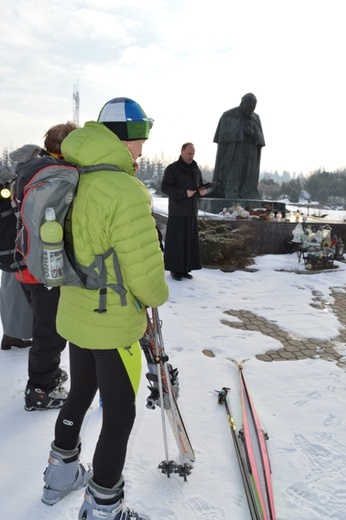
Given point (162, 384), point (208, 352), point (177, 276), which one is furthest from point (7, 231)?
point (177, 276)

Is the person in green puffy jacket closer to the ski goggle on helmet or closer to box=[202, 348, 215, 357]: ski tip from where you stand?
the ski goggle on helmet

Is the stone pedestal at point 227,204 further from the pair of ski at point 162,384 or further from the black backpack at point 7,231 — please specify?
the pair of ski at point 162,384

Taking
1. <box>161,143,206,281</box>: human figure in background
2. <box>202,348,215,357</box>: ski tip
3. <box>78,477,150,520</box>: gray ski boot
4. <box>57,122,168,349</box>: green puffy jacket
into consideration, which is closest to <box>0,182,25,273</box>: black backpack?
<box>57,122,168,349</box>: green puffy jacket

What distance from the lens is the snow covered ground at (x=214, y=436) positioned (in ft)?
6.72

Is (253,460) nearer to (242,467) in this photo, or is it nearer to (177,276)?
(242,467)

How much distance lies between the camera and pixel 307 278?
7.38 meters

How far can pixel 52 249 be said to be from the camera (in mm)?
1526

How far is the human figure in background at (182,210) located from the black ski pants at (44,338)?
379 cm

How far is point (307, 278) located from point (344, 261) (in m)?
2.04

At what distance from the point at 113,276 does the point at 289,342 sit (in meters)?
3.26

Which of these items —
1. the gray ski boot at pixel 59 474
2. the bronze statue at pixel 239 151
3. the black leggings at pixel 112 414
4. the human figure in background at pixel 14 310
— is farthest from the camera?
the bronze statue at pixel 239 151

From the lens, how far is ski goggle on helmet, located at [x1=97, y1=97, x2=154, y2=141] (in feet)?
5.57

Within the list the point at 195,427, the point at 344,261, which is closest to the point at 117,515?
the point at 195,427

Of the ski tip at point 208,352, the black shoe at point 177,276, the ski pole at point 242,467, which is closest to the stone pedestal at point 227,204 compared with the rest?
the black shoe at point 177,276
